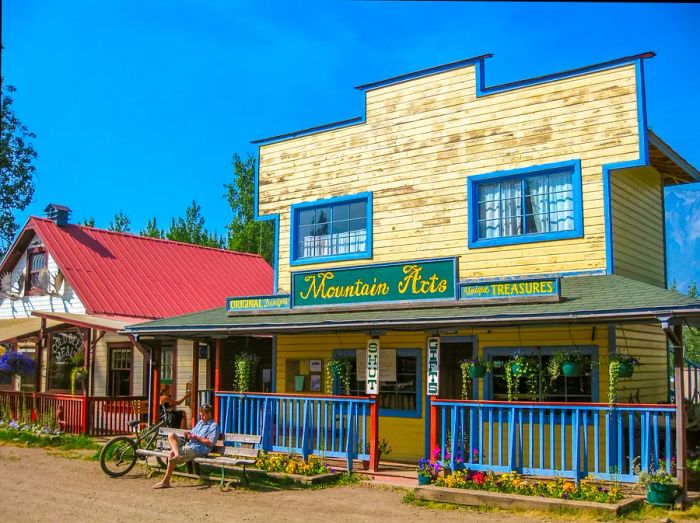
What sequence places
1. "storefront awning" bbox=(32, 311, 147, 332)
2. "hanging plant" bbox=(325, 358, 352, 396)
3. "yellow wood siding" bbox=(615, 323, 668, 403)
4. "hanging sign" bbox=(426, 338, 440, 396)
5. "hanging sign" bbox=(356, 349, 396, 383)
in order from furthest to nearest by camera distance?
"storefront awning" bbox=(32, 311, 147, 332) → "hanging sign" bbox=(356, 349, 396, 383) → "hanging plant" bbox=(325, 358, 352, 396) → "yellow wood siding" bbox=(615, 323, 668, 403) → "hanging sign" bbox=(426, 338, 440, 396)

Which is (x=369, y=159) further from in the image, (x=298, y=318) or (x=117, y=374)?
(x=117, y=374)

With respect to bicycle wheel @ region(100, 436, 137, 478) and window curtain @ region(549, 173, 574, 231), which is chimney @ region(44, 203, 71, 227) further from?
window curtain @ region(549, 173, 574, 231)

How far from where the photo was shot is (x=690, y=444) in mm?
12383

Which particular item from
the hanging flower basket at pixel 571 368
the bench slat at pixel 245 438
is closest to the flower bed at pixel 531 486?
the hanging flower basket at pixel 571 368

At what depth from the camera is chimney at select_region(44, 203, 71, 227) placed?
926 inches

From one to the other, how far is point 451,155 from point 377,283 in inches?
115

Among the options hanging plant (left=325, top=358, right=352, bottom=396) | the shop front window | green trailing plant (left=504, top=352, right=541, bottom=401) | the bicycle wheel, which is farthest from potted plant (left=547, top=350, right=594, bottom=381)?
the shop front window

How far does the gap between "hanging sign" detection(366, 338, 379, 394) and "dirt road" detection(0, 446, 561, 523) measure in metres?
1.71

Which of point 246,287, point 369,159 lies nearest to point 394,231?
point 369,159

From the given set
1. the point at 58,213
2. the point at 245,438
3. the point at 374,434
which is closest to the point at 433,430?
the point at 374,434

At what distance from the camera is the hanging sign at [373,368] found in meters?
12.7

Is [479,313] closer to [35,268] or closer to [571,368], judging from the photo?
[571,368]

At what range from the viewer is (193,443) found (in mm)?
12148

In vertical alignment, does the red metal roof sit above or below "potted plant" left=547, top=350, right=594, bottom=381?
above
